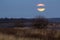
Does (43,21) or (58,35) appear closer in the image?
(58,35)

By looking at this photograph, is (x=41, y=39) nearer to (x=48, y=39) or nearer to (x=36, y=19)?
(x=48, y=39)

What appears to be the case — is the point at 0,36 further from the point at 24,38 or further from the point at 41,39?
the point at 41,39

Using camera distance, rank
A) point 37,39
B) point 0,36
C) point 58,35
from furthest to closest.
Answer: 1. point 58,35
2. point 0,36
3. point 37,39

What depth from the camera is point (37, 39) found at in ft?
68.3

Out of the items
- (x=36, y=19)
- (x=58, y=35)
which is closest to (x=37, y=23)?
(x=36, y=19)

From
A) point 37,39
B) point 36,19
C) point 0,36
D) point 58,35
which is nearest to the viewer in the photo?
point 37,39

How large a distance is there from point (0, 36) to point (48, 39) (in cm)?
430

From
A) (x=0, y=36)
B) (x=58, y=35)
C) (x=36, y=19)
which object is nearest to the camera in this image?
(x=0, y=36)

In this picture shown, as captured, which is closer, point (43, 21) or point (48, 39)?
point (48, 39)

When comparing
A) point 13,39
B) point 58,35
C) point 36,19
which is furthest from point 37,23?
point 13,39

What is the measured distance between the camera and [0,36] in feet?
73.0

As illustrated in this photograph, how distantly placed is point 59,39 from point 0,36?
5187 millimetres

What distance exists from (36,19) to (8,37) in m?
25.5

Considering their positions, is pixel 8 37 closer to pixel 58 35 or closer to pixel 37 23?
pixel 58 35
